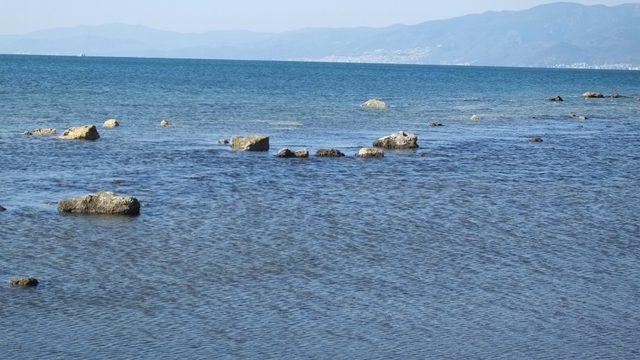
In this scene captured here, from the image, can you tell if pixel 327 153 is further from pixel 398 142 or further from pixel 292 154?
pixel 398 142

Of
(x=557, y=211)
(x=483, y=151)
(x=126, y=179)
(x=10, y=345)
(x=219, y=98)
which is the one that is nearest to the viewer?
(x=10, y=345)

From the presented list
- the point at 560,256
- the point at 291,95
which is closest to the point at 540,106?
the point at 291,95

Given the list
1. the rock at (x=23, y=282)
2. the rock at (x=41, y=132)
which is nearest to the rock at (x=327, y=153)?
the rock at (x=41, y=132)

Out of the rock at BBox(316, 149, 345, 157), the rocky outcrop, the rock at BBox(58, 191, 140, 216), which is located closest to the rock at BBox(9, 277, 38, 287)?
the rock at BBox(58, 191, 140, 216)

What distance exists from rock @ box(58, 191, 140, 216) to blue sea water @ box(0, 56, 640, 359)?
30.0 inches

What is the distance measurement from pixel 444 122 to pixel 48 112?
36.8m

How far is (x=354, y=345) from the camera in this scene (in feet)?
66.5

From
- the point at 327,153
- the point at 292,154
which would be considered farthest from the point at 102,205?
the point at 327,153

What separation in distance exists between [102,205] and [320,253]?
983cm

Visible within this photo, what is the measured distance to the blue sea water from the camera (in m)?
20.8

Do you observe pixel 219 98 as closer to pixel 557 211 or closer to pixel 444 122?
pixel 444 122

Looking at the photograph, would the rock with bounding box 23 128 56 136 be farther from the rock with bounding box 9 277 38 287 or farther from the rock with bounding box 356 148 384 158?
the rock with bounding box 9 277 38 287

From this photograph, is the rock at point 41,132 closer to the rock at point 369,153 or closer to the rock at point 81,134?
the rock at point 81,134

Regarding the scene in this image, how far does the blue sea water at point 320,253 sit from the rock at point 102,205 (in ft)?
2.50
